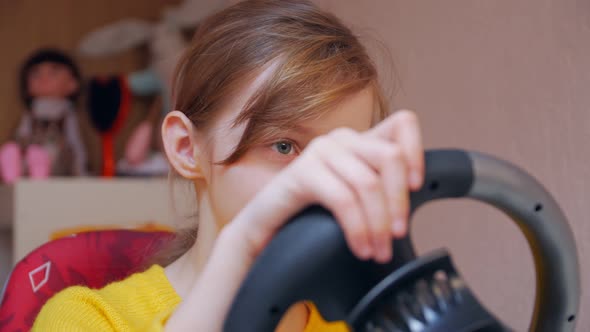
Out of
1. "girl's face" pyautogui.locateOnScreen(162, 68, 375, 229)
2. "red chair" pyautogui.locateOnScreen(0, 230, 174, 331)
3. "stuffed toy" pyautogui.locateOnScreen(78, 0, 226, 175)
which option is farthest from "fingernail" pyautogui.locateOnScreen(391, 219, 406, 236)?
"stuffed toy" pyautogui.locateOnScreen(78, 0, 226, 175)

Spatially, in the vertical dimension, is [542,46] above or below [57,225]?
above

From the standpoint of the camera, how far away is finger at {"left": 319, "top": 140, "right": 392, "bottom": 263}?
29 cm

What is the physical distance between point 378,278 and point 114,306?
364 millimetres

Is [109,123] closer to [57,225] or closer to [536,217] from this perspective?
[57,225]

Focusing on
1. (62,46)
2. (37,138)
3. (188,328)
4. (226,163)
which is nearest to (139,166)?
(37,138)

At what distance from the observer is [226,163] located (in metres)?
0.54

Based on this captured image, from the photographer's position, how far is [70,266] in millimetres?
758

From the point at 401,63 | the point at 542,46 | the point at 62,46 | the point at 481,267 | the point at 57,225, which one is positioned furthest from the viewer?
the point at 62,46

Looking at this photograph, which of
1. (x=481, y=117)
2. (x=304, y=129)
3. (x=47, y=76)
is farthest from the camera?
(x=47, y=76)

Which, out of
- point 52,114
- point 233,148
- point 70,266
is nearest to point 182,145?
point 233,148

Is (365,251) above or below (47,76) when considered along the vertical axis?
above

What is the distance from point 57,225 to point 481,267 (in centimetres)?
103

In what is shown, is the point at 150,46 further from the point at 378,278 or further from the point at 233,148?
the point at 378,278

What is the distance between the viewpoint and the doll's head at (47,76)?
71.4 inches
